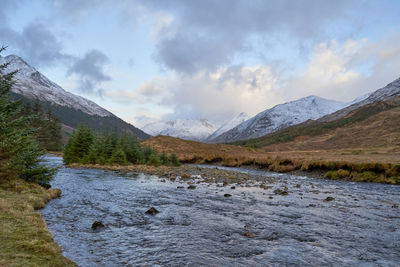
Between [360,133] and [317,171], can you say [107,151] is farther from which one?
[360,133]

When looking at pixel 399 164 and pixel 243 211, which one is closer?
pixel 243 211

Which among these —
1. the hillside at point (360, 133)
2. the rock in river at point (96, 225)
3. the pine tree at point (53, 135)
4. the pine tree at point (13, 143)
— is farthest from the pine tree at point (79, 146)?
the hillside at point (360, 133)

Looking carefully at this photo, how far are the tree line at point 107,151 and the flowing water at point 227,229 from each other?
30.3 metres

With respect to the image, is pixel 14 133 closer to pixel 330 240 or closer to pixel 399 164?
pixel 330 240

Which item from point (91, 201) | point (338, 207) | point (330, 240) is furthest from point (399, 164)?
point (91, 201)

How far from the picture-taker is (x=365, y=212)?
16.7 meters

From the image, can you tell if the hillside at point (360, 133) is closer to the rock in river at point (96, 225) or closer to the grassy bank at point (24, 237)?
the rock in river at point (96, 225)

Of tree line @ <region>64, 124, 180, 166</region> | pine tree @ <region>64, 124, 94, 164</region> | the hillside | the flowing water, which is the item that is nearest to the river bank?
tree line @ <region>64, 124, 180, 166</region>

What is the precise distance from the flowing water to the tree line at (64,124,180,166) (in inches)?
1194

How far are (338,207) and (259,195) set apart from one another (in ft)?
20.6

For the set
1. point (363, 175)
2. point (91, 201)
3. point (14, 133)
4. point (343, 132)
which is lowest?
point (91, 201)

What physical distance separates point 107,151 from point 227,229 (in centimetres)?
4387

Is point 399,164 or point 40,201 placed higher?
point 399,164

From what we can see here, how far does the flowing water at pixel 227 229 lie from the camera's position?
32.0ft
